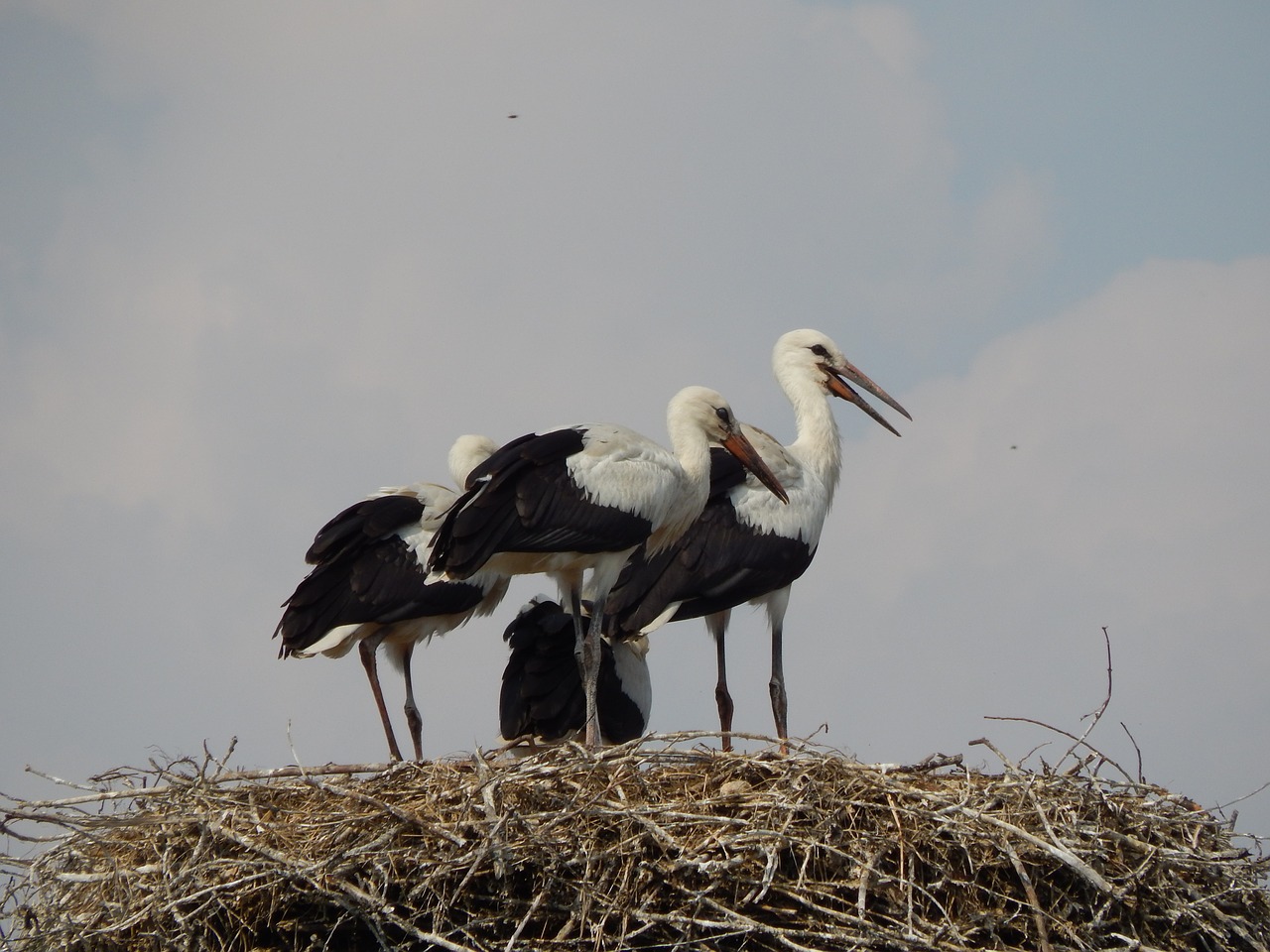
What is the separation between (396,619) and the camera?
32.0 ft

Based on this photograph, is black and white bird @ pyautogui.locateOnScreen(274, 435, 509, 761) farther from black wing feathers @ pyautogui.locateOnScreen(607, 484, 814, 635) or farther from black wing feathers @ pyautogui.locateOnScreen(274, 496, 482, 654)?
black wing feathers @ pyautogui.locateOnScreen(607, 484, 814, 635)

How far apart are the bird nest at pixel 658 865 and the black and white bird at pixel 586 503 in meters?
1.44

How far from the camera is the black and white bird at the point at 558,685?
9180 millimetres

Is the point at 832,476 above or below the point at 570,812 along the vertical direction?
above

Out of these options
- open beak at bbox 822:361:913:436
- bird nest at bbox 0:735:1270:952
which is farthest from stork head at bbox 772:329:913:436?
bird nest at bbox 0:735:1270:952

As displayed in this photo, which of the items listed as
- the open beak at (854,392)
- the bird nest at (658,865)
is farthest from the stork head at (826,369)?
the bird nest at (658,865)

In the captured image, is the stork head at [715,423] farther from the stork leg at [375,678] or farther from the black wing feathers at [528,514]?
the stork leg at [375,678]

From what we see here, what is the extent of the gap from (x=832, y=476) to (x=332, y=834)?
14.3ft

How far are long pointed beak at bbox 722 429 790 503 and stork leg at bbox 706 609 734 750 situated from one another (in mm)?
1006

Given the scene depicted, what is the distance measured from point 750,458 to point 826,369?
1583mm

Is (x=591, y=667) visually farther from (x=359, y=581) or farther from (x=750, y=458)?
(x=359, y=581)

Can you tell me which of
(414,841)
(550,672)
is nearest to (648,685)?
(550,672)

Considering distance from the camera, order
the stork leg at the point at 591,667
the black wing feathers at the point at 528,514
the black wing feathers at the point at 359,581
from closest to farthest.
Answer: the black wing feathers at the point at 528,514 → the stork leg at the point at 591,667 → the black wing feathers at the point at 359,581

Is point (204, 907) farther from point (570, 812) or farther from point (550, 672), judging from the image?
point (550, 672)
